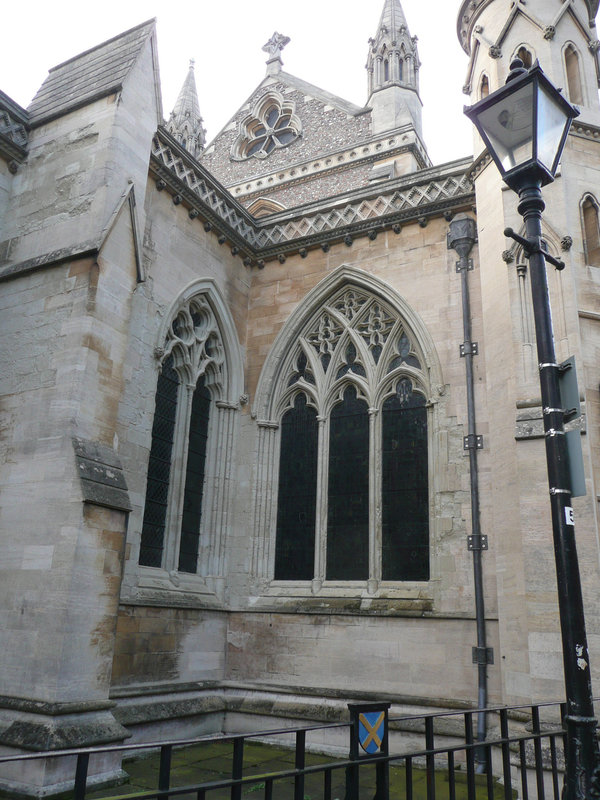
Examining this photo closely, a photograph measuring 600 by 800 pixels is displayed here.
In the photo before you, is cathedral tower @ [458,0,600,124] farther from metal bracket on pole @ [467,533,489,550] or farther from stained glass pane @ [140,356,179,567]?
stained glass pane @ [140,356,179,567]

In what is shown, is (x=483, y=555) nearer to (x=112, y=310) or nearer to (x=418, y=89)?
(x=112, y=310)

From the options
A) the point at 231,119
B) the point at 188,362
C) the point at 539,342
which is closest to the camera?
the point at 539,342

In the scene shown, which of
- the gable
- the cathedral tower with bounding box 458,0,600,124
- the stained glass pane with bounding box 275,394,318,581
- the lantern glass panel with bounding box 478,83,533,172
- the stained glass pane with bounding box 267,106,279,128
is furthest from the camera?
the stained glass pane with bounding box 267,106,279,128

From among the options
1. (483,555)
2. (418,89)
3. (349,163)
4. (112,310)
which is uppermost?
(418,89)

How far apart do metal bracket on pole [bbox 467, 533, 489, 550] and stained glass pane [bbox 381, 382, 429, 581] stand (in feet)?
2.74

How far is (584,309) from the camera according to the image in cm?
869

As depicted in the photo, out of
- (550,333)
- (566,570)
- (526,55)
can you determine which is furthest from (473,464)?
(526,55)

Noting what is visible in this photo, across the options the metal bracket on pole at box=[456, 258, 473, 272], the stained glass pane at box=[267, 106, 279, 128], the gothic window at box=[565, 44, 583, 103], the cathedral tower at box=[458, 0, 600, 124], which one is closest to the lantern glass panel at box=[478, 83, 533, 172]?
the metal bracket on pole at box=[456, 258, 473, 272]

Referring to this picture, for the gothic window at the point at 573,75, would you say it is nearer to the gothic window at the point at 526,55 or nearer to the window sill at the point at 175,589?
the gothic window at the point at 526,55

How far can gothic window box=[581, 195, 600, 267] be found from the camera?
9109 mm

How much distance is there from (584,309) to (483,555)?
11.5 feet

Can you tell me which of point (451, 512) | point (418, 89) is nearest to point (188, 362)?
point (451, 512)

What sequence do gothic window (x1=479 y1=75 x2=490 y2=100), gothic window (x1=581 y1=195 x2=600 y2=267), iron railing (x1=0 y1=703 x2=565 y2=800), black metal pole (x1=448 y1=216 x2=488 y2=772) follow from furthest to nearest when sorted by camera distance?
gothic window (x1=479 y1=75 x2=490 y2=100) → gothic window (x1=581 y1=195 x2=600 y2=267) → black metal pole (x1=448 y1=216 x2=488 y2=772) → iron railing (x1=0 y1=703 x2=565 y2=800)

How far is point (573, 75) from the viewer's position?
1048 cm
